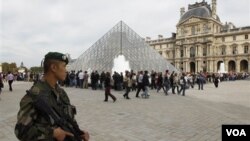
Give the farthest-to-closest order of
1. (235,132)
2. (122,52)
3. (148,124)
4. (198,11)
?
(198,11)
(122,52)
(148,124)
(235,132)

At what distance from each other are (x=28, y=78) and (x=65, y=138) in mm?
34302

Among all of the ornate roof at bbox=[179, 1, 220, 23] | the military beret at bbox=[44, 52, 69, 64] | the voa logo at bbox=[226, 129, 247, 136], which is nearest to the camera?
the military beret at bbox=[44, 52, 69, 64]

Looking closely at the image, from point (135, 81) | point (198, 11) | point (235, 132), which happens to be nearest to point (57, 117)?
point (235, 132)

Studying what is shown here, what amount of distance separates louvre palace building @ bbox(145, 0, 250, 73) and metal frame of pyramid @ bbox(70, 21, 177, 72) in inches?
1604

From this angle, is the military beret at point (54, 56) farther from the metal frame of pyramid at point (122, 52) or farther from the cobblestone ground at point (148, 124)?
the metal frame of pyramid at point (122, 52)

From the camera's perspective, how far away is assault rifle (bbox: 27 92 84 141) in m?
1.73

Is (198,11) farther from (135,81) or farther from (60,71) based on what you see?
(60,71)

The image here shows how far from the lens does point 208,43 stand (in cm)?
6400

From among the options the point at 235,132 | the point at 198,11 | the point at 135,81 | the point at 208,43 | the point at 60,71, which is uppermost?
the point at 198,11

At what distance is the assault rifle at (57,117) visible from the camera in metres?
1.73

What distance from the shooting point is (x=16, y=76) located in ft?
122

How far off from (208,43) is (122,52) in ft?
144

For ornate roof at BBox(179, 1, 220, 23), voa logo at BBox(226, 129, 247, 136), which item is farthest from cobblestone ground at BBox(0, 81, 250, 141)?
ornate roof at BBox(179, 1, 220, 23)

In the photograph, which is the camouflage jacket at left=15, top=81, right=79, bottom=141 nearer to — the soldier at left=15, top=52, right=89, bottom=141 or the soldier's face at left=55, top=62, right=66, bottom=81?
the soldier at left=15, top=52, right=89, bottom=141
